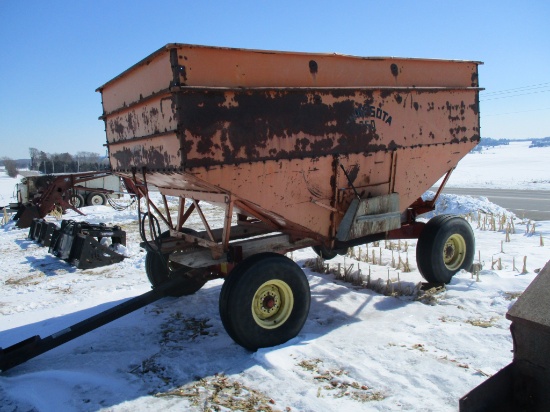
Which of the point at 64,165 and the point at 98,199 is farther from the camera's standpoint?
the point at 64,165

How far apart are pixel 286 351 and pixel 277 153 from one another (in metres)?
1.75

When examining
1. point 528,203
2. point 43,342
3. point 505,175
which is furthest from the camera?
point 505,175

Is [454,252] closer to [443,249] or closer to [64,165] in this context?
[443,249]

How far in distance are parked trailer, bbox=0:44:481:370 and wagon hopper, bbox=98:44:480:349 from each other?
0.01m

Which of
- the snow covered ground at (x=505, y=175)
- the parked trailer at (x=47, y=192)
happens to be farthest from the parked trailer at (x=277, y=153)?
the snow covered ground at (x=505, y=175)

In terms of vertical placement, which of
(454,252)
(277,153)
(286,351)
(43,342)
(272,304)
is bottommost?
(286,351)

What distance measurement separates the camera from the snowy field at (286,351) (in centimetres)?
322

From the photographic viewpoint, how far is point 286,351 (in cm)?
393

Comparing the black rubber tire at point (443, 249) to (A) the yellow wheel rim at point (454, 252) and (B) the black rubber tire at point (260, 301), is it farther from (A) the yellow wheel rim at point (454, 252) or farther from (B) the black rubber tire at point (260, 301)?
(B) the black rubber tire at point (260, 301)

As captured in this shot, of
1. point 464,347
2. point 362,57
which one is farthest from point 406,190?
point 464,347

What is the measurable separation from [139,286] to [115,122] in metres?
2.51

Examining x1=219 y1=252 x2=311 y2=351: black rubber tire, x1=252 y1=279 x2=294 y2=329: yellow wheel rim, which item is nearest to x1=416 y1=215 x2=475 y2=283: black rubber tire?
x1=219 y1=252 x2=311 y2=351: black rubber tire

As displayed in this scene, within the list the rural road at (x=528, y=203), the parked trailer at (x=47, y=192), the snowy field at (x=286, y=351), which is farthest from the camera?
the rural road at (x=528, y=203)

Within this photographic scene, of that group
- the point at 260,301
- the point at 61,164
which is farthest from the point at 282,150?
the point at 61,164
